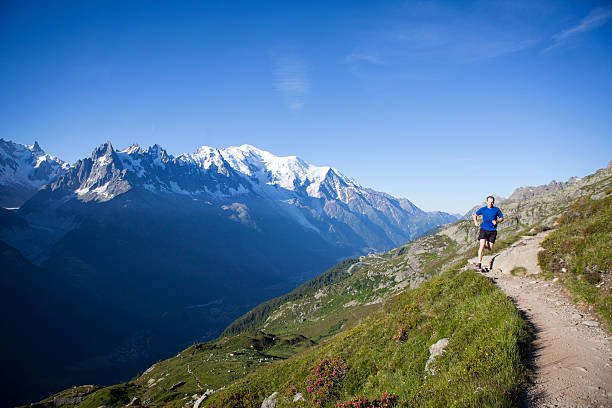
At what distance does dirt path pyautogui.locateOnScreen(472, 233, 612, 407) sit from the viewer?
7.71m

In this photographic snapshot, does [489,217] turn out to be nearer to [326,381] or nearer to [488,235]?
[488,235]

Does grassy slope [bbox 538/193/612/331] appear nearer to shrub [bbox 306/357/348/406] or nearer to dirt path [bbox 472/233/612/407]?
dirt path [bbox 472/233/612/407]

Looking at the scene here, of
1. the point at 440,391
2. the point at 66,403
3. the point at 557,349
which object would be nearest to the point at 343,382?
the point at 440,391

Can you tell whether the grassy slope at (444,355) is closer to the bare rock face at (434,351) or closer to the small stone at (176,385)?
the bare rock face at (434,351)

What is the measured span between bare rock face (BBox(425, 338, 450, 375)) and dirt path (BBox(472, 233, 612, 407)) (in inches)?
123

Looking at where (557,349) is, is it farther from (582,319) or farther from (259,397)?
(259,397)

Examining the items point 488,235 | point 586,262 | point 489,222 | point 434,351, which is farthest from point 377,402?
point 488,235

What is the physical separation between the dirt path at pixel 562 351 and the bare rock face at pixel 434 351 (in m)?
3.11

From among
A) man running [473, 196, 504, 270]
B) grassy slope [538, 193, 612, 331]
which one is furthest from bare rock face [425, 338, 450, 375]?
man running [473, 196, 504, 270]

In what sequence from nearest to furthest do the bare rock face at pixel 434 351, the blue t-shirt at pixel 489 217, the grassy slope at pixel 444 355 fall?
the grassy slope at pixel 444 355 → the bare rock face at pixel 434 351 → the blue t-shirt at pixel 489 217

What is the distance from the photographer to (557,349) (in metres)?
10.1

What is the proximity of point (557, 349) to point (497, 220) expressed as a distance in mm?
13161

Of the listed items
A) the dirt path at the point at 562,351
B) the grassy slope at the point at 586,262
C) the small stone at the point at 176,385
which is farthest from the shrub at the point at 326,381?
the small stone at the point at 176,385

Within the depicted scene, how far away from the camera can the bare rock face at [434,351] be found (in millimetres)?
11148
